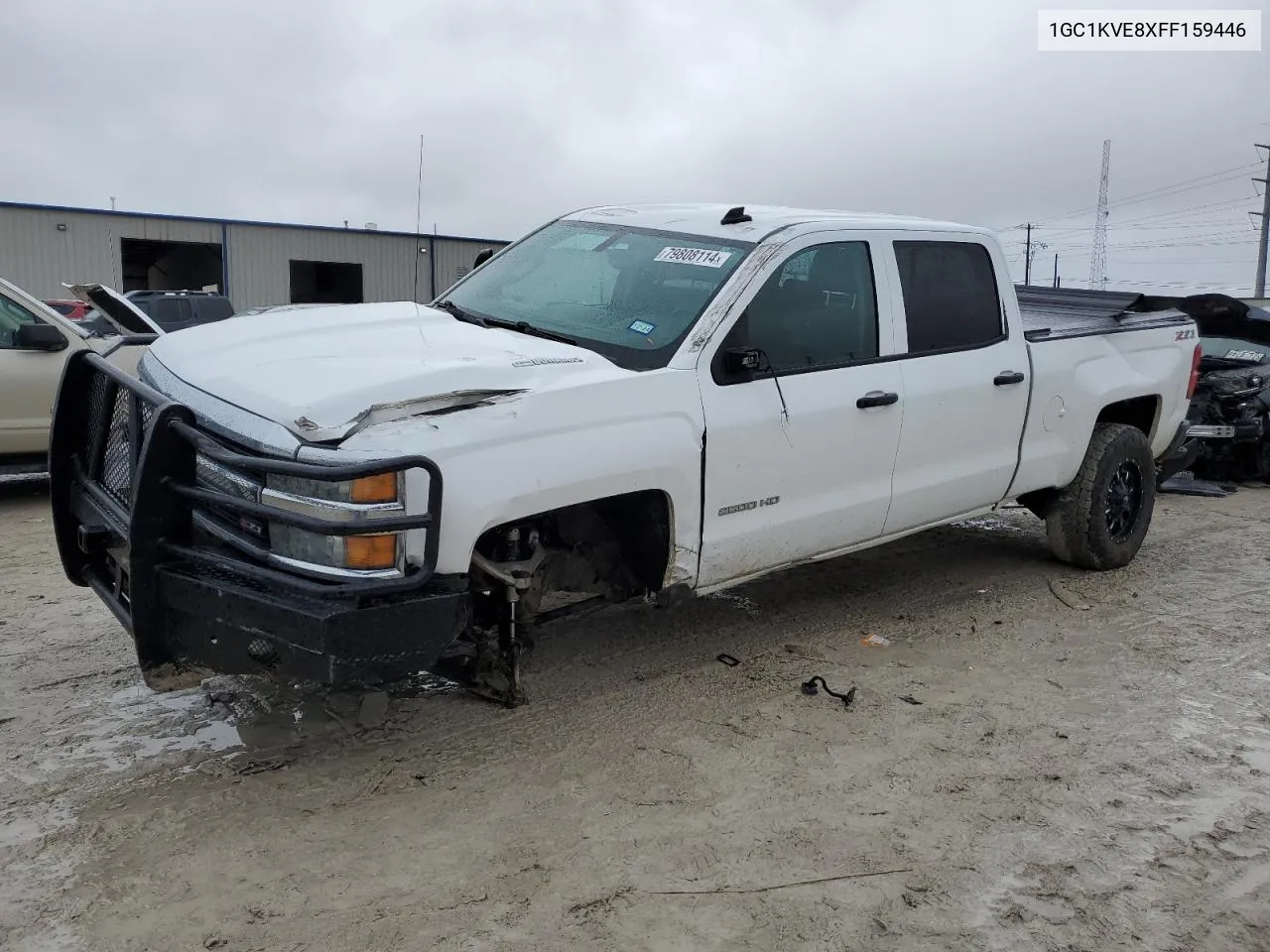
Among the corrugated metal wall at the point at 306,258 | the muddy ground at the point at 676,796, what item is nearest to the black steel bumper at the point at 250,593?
the muddy ground at the point at 676,796

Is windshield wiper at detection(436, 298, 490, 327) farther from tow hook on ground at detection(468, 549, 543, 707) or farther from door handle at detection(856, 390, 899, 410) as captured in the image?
door handle at detection(856, 390, 899, 410)

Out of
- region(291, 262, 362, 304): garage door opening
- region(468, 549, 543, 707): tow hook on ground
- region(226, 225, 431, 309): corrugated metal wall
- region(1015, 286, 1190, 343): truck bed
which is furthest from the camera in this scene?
region(291, 262, 362, 304): garage door opening

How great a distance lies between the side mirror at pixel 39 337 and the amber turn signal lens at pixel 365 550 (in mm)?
6028

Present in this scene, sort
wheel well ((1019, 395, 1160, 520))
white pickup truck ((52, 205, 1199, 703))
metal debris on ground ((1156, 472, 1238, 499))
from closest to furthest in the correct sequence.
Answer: white pickup truck ((52, 205, 1199, 703)) → wheel well ((1019, 395, 1160, 520)) → metal debris on ground ((1156, 472, 1238, 499))

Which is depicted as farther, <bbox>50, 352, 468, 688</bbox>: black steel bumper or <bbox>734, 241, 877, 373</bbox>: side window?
<bbox>734, 241, 877, 373</bbox>: side window

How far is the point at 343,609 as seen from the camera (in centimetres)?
316

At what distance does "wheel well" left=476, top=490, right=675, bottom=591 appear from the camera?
157 inches

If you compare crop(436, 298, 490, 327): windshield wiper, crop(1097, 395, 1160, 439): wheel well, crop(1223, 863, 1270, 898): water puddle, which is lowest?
crop(1223, 863, 1270, 898): water puddle

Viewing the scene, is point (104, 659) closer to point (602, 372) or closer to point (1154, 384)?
point (602, 372)

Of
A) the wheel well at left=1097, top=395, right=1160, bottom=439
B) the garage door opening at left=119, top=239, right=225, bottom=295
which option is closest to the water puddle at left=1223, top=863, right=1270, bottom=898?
the wheel well at left=1097, top=395, right=1160, bottom=439

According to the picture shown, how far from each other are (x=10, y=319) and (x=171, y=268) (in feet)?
102

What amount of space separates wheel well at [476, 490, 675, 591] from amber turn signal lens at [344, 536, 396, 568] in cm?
74

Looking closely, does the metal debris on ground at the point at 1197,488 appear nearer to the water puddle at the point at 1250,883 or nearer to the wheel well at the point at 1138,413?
the wheel well at the point at 1138,413

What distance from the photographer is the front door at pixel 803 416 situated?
13.8 feet
